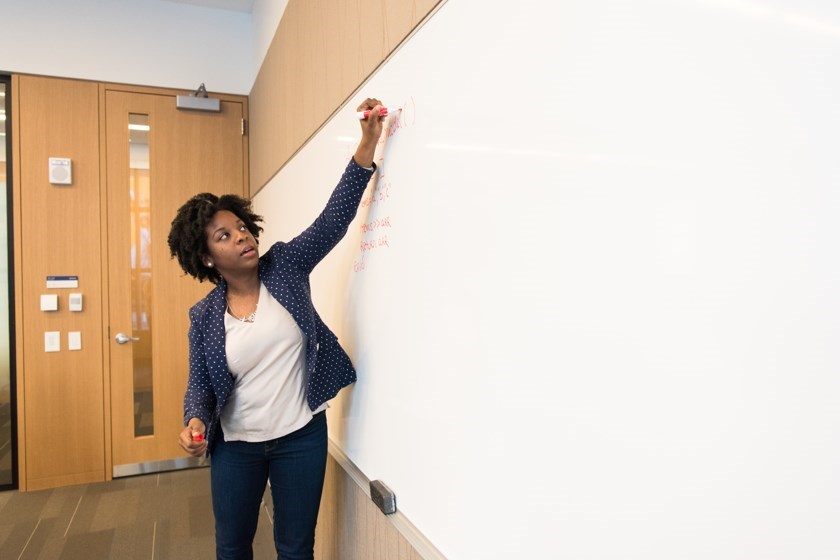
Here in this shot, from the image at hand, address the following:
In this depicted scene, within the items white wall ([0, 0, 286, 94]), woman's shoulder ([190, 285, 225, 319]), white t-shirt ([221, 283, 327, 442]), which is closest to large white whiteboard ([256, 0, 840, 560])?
white t-shirt ([221, 283, 327, 442])

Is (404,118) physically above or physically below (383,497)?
above

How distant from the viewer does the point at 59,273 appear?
3.17 meters

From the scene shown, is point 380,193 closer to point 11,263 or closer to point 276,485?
point 276,485

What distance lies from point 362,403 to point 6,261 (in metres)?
2.86

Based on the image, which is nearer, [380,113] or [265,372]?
[380,113]

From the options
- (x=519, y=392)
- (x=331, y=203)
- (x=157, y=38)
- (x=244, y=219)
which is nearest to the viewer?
(x=519, y=392)

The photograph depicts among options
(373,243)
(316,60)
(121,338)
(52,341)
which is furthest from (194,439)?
(52,341)

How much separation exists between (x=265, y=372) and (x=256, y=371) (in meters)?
0.03

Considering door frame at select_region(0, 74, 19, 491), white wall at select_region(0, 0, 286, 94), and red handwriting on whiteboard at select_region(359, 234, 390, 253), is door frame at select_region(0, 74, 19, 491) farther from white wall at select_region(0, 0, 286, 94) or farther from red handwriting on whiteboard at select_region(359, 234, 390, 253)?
red handwriting on whiteboard at select_region(359, 234, 390, 253)

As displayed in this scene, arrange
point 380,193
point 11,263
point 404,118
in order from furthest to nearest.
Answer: point 11,263 < point 380,193 < point 404,118

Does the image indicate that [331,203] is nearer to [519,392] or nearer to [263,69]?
[519,392]

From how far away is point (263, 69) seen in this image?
3.04m

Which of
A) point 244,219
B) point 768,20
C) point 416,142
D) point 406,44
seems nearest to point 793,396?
point 768,20

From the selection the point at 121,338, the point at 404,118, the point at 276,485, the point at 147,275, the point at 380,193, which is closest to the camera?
the point at 404,118
